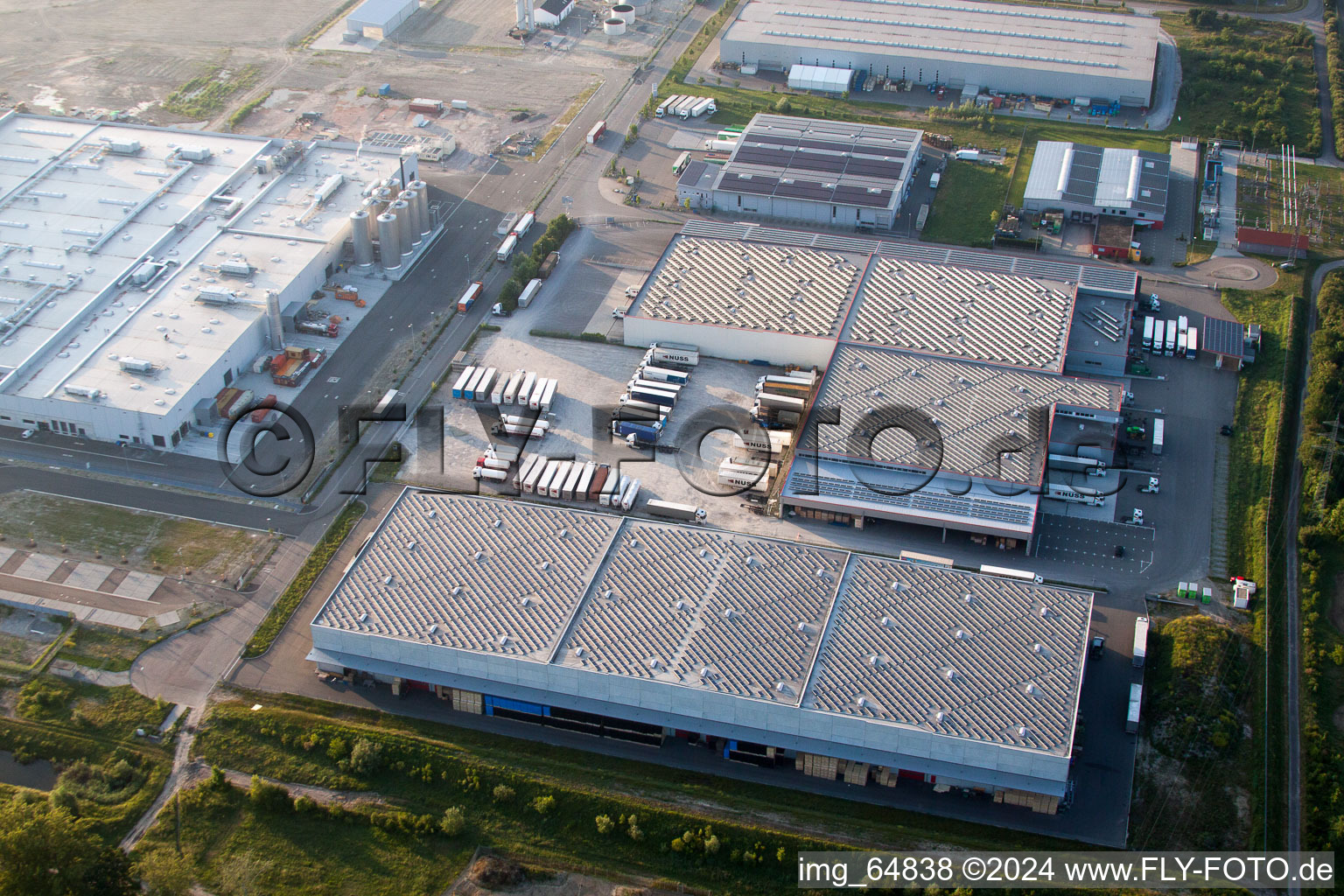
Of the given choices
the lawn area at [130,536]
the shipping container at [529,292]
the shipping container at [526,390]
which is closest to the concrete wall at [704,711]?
the lawn area at [130,536]

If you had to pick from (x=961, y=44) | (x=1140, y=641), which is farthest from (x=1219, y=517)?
(x=961, y=44)

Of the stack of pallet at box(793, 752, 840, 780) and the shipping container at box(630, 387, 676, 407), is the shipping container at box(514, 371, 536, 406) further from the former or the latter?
the stack of pallet at box(793, 752, 840, 780)

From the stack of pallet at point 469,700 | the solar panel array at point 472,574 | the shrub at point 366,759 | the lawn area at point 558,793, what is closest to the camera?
the lawn area at point 558,793

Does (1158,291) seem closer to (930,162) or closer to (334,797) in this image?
(930,162)

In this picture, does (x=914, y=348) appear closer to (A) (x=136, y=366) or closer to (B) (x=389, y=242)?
(B) (x=389, y=242)

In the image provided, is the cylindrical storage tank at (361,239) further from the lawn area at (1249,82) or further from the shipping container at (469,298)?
the lawn area at (1249,82)
